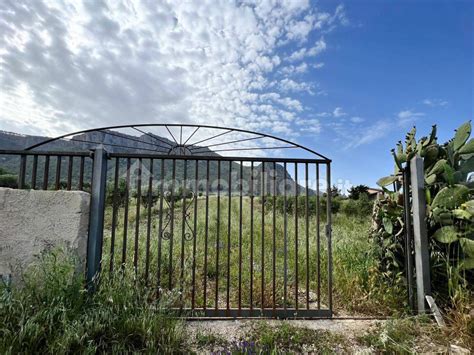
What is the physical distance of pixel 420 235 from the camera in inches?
112

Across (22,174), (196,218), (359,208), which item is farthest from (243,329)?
(359,208)

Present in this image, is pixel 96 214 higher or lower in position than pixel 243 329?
higher

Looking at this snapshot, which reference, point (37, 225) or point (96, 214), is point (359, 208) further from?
point (37, 225)

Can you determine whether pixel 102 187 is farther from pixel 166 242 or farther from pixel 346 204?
pixel 346 204

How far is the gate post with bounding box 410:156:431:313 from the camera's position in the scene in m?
2.78

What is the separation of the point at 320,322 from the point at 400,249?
1.31 m

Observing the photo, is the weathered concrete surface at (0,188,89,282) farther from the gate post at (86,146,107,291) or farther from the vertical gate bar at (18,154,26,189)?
the vertical gate bar at (18,154,26,189)

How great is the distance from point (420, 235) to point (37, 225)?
3969 millimetres

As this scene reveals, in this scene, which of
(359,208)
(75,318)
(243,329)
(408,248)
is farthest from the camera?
(359,208)

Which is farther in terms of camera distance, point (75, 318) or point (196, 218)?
point (196, 218)

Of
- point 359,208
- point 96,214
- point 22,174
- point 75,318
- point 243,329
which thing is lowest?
point 243,329

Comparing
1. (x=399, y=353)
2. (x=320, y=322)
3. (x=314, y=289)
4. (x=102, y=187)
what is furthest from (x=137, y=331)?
(x=314, y=289)

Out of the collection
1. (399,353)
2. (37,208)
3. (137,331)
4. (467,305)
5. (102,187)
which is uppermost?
(102,187)

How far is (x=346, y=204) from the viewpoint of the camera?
36.0 feet
